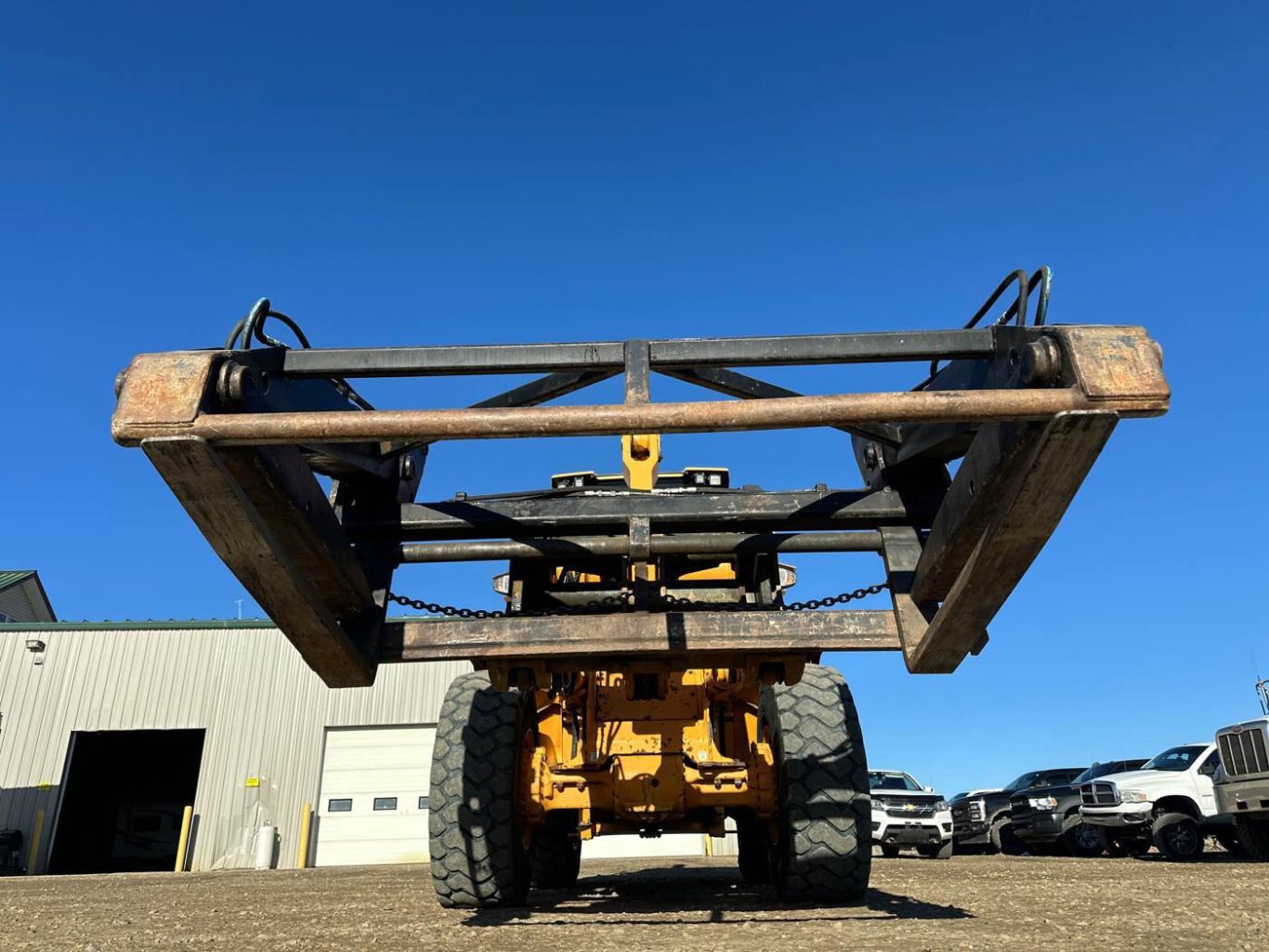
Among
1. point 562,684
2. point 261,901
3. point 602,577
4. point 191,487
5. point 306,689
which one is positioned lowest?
point 261,901

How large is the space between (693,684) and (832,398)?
10.2 feet

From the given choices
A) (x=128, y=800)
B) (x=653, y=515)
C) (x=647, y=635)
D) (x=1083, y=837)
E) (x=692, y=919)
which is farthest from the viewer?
(x=128, y=800)

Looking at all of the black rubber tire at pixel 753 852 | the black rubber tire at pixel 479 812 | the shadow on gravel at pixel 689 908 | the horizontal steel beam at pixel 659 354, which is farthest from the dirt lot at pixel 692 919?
the horizontal steel beam at pixel 659 354

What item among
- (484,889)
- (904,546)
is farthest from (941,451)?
(484,889)

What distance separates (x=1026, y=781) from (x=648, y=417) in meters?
19.7

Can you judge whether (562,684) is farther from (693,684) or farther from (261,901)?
(261,901)

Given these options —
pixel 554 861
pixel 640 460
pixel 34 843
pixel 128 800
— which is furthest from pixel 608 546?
pixel 128 800

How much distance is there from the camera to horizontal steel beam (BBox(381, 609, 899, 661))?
3984mm

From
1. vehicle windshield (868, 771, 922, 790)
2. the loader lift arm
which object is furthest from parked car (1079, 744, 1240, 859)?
the loader lift arm

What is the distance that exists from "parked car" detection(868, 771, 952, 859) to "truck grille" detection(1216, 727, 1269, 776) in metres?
4.45

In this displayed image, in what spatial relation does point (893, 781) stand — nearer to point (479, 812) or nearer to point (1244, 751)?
point (1244, 751)

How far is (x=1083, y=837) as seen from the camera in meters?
15.0

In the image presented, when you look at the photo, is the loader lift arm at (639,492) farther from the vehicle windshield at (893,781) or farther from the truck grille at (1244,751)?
the vehicle windshield at (893,781)

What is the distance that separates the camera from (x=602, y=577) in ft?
18.7
